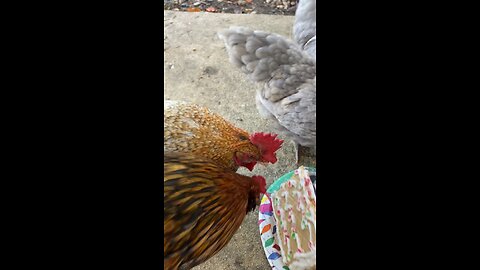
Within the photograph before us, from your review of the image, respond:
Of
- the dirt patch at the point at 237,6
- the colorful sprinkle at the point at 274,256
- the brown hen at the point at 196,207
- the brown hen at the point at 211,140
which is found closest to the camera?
the brown hen at the point at 196,207

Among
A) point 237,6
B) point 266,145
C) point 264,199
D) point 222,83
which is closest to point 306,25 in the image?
point 222,83

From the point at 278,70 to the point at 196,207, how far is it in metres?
1.20

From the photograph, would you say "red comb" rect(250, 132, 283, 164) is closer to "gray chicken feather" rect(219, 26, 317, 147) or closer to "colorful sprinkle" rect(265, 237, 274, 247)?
"gray chicken feather" rect(219, 26, 317, 147)

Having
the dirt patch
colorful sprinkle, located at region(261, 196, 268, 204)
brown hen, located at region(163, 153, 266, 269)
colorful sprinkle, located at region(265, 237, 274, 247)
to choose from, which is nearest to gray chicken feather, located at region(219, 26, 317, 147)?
colorful sprinkle, located at region(261, 196, 268, 204)

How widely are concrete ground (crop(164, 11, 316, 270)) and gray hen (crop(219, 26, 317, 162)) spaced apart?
10.9 inches

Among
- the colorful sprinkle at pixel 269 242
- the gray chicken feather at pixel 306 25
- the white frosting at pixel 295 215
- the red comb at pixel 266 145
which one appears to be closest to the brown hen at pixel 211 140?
the red comb at pixel 266 145

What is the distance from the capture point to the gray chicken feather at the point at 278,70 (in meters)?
2.08

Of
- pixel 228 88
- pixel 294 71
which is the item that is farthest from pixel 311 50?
pixel 228 88

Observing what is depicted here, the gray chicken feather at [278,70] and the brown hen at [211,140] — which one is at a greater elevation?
the gray chicken feather at [278,70]

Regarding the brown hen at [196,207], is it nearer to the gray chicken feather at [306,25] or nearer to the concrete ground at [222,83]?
the concrete ground at [222,83]

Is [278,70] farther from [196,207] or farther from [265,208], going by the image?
[196,207]

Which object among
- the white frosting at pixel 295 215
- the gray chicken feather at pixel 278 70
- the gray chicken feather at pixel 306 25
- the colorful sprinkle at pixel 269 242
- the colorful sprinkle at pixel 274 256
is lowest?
the colorful sprinkle at pixel 274 256

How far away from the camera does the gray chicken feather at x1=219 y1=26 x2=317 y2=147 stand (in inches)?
82.0
